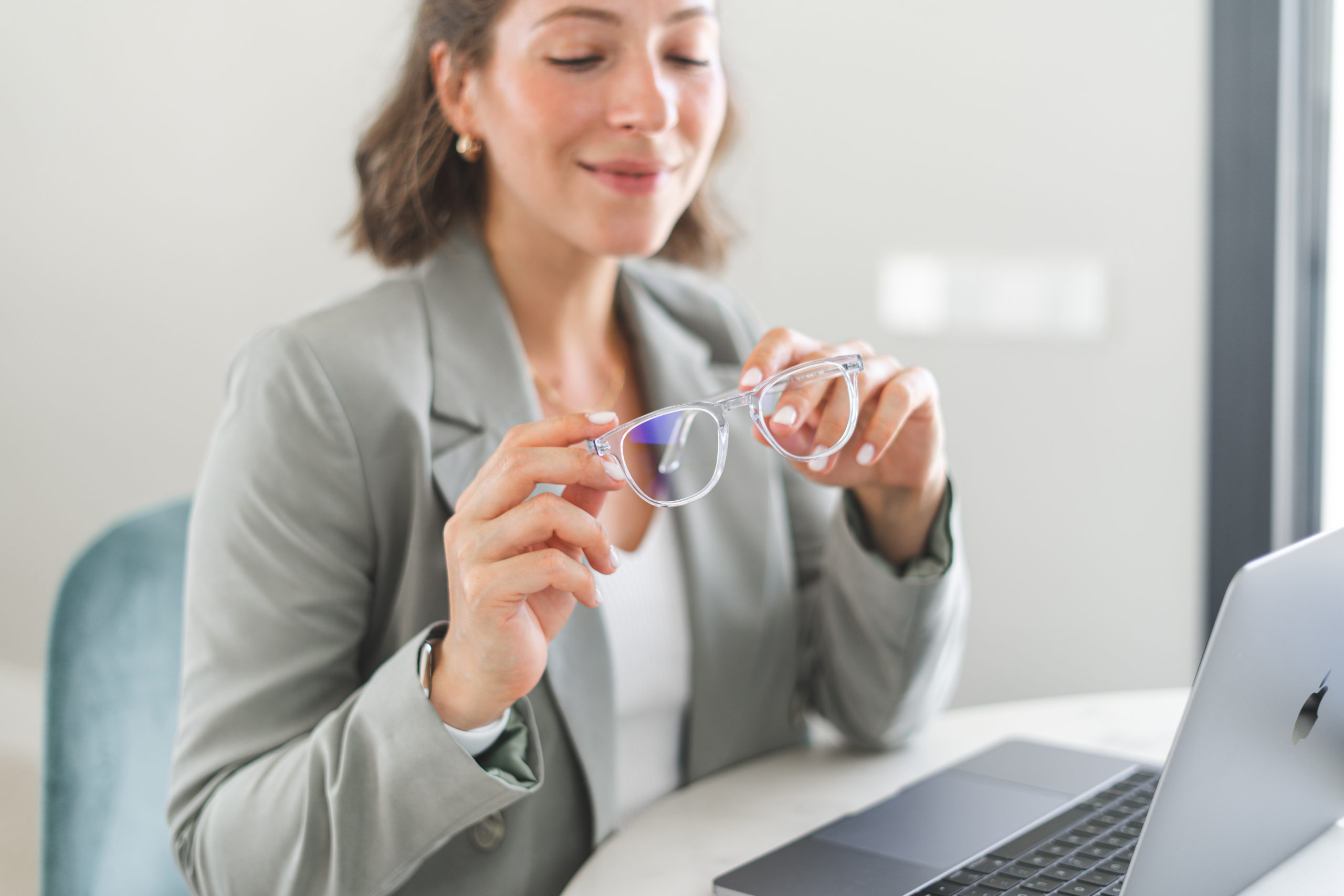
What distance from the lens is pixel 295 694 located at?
932 mm

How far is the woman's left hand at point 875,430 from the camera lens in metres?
0.91

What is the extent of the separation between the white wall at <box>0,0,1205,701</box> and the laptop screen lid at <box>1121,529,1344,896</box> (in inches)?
39.4

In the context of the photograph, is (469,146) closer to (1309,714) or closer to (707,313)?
(707,313)

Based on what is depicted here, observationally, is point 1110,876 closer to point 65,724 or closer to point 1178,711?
point 1178,711

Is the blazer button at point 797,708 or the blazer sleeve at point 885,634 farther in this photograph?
the blazer button at point 797,708

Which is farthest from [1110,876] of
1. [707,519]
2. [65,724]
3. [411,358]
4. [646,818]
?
[65,724]

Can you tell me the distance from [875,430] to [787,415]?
7cm

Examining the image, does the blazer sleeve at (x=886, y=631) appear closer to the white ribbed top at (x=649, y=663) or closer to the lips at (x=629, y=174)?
the white ribbed top at (x=649, y=663)

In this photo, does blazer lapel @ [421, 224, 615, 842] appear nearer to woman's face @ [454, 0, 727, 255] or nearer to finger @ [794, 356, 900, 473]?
woman's face @ [454, 0, 727, 255]

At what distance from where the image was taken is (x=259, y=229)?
2404 mm

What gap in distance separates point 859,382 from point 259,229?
1.83 metres

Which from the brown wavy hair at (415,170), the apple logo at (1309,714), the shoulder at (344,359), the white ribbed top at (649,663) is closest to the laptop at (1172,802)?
the apple logo at (1309,714)

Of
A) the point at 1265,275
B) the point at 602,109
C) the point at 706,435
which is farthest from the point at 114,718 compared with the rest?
the point at 1265,275

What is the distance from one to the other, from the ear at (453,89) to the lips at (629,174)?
16 cm
